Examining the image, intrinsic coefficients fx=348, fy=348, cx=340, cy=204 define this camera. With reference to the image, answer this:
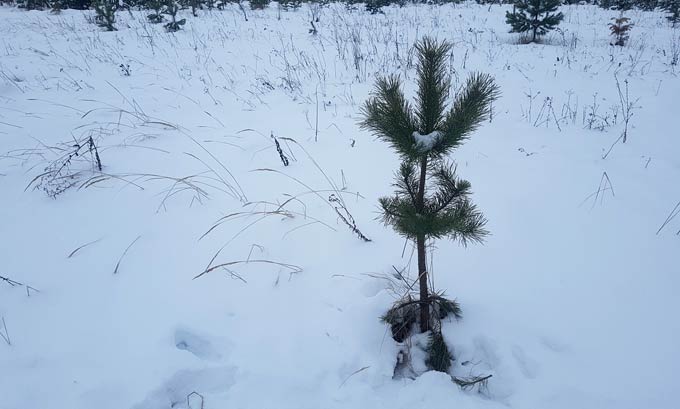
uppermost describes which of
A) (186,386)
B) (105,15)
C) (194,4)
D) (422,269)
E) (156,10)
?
(194,4)

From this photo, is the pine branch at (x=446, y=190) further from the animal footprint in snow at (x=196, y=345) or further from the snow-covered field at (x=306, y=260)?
the animal footprint in snow at (x=196, y=345)

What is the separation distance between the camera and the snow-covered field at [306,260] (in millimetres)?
1624

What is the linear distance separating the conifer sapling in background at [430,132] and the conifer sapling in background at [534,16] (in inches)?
328

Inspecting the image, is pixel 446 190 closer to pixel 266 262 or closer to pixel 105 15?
pixel 266 262

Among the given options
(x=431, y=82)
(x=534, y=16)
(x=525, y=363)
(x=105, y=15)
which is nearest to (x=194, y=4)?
(x=105, y=15)

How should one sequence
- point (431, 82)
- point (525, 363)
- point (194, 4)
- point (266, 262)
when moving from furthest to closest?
point (194, 4)
point (266, 262)
point (525, 363)
point (431, 82)

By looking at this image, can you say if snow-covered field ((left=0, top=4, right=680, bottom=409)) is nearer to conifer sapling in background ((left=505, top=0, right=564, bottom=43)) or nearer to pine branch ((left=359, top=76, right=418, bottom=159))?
pine branch ((left=359, top=76, right=418, bottom=159))

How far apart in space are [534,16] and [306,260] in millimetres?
8715

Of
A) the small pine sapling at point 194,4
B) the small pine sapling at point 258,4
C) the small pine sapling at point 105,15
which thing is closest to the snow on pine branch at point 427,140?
the small pine sapling at point 105,15

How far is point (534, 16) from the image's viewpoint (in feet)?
26.1

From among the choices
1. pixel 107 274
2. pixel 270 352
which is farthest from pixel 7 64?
pixel 270 352

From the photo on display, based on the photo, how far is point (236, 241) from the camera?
7.91 feet

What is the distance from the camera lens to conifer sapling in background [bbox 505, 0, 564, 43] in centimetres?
774

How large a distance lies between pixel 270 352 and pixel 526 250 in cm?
172
